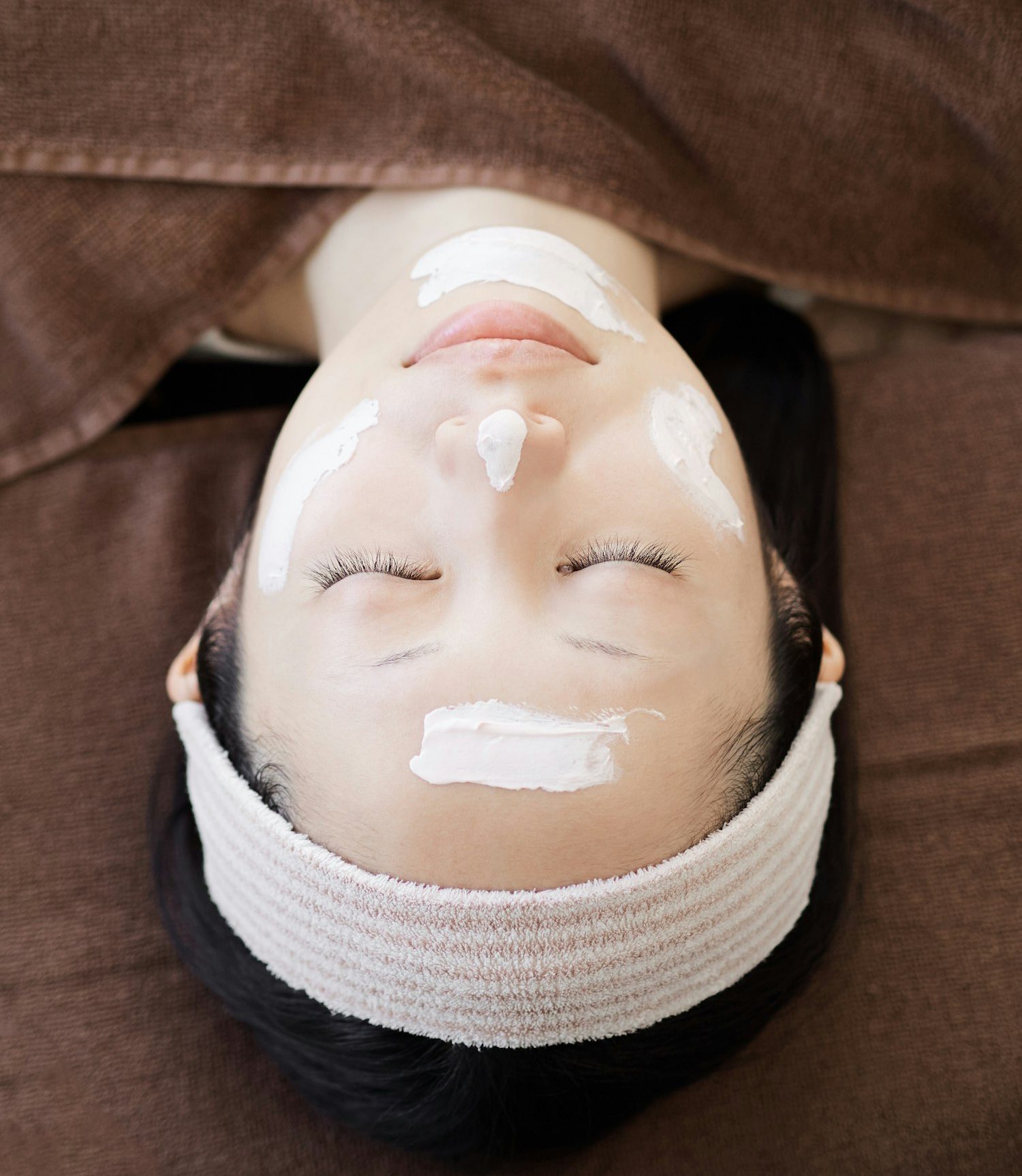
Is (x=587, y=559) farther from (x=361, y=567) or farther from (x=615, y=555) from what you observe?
(x=361, y=567)

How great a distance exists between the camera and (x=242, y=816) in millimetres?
820

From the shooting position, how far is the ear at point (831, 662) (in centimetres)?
95

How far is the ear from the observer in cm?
95

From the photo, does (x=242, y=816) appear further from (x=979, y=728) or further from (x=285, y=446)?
(x=979, y=728)

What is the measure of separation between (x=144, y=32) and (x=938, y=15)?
0.93 m

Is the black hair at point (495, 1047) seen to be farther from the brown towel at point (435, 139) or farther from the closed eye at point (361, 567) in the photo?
the brown towel at point (435, 139)

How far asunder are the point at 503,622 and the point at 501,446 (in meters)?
0.14

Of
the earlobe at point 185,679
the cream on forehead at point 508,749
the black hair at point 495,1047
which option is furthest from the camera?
the earlobe at point 185,679

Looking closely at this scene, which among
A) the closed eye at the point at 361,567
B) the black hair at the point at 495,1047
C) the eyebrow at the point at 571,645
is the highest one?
the closed eye at the point at 361,567

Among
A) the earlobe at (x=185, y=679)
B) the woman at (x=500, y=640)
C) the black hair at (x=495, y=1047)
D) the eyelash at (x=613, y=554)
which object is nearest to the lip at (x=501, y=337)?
the woman at (x=500, y=640)

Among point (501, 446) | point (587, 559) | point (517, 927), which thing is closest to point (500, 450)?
point (501, 446)

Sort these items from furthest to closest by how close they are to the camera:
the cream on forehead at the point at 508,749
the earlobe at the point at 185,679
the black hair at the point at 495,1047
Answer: the earlobe at the point at 185,679 < the black hair at the point at 495,1047 < the cream on forehead at the point at 508,749

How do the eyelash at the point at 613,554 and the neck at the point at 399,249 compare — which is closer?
the eyelash at the point at 613,554

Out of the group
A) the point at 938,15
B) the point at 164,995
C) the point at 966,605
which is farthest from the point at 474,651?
the point at 938,15
